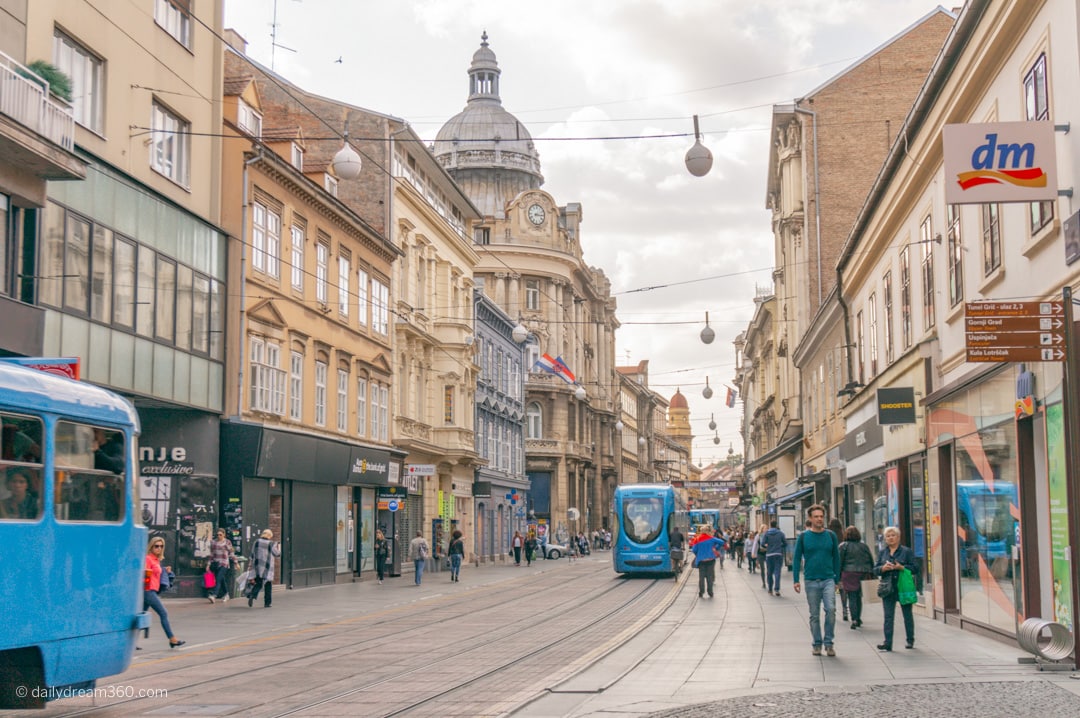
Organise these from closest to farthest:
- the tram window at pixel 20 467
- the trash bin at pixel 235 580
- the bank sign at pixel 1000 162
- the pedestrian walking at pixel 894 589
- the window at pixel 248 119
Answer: the tram window at pixel 20 467, the bank sign at pixel 1000 162, the pedestrian walking at pixel 894 589, the trash bin at pixel 235 580, the window at pixel 248 119

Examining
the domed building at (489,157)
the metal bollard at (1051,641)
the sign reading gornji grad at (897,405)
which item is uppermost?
the domed building at (489,157)

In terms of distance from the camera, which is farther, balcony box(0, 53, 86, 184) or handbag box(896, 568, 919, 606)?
balcony box(0, 53, 86, 184)

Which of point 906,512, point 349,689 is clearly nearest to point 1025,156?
point 349,689

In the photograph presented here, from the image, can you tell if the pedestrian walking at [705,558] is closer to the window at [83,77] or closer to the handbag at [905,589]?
the handbag at [905,589]

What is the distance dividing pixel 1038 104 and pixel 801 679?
7315 millimetres

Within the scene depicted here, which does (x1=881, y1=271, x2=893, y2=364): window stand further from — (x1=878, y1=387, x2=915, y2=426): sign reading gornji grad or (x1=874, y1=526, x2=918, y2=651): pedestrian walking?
(x1=874, y1=526, x2=918, y2=651): pedestrian walking

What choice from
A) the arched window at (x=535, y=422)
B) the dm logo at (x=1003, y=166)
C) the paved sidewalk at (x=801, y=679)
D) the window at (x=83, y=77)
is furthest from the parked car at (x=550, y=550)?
the dm logo at (x=1003, y=166)

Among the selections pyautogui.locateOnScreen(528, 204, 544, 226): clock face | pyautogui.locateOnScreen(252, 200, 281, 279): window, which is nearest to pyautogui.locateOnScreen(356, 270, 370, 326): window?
pyautogui.locateOnScreen(252, 200, 281, 279): window

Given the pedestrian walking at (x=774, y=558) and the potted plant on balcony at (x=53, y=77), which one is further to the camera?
the pedestrian walking at (x=774, y=558)

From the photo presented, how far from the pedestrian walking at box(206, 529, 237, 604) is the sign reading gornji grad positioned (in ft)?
48.0

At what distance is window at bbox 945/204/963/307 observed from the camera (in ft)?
65.8

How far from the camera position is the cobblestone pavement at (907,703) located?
34.5 feet

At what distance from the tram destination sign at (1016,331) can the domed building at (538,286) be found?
6382cm

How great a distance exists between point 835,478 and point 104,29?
24226 mm
